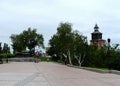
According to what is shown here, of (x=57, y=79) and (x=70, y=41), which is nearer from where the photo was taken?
(x=57, y=79)

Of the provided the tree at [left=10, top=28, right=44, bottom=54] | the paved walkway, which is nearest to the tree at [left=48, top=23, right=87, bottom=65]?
the paved walkway

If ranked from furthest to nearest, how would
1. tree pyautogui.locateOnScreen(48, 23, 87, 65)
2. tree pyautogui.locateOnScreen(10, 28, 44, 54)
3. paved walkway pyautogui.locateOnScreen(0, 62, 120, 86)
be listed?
1. tree pyautogui.locateOnScreen(10, 28, 44, 54)
2. tree pyautogui.locateOnScreen(48, 23, 87, 65)
3. paved walkway pyautogui.locateOnScreen(0, 62, 120, 86)

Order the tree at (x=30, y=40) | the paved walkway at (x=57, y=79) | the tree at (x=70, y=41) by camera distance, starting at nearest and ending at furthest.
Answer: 1. the paved walkway at (x=57, y=79)
2. the tree at (x=70, y=41)
3. the tree at (x=30, y=40)

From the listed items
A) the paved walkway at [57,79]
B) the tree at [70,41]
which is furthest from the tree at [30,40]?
the paved walkway at [57,79]

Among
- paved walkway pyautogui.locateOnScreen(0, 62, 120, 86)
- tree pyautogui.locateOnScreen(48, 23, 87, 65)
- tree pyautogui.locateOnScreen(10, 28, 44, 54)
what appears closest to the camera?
paved walkway pyautogui.locateOnScreen(0, 62, 120, 86)

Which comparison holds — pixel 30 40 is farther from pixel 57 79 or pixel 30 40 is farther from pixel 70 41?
pixel 57 79

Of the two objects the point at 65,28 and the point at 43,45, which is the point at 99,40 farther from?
the point at 65,28

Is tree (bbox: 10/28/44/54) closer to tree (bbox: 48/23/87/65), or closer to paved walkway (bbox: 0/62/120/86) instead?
tree (bbox: 48/23/87/65)

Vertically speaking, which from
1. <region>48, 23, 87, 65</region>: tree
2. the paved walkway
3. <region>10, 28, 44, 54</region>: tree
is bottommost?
the paved walkway

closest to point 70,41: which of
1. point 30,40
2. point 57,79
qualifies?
point 57,79

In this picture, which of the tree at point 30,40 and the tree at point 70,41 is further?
the tree at point 30,40

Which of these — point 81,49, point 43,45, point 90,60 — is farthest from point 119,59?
point 43,45

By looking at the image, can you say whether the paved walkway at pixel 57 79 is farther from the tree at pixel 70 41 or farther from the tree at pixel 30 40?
the tree at pixel 30 40

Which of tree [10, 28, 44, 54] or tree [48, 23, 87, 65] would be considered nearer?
tree [48, 23, 87, 65]
